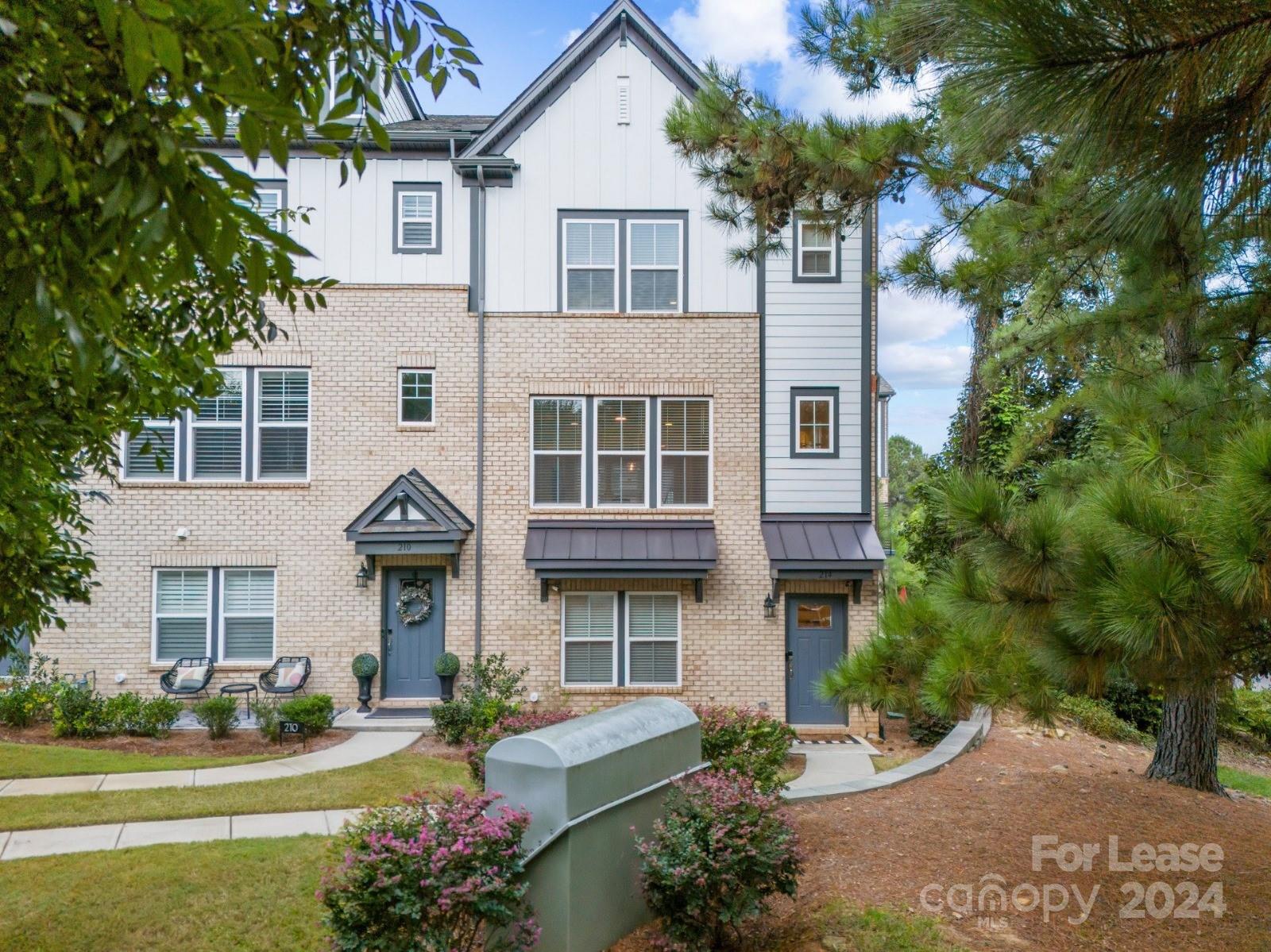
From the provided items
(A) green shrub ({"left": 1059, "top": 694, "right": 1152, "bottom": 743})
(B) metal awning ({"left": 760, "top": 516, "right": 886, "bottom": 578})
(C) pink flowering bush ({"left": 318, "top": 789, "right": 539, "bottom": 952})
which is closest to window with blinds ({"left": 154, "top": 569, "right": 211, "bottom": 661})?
(B) metal awning ({"left": 760, "top": 516, "right": 886, "bottom": 578})

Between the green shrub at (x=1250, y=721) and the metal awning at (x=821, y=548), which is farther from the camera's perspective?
the green shrub at (x=1250, y=721)

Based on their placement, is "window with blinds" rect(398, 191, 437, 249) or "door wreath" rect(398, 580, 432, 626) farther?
"window with blinds" rect(398, 191, 437, 249)

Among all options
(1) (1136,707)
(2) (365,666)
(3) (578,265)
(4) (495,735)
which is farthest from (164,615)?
(1) (1136,707)

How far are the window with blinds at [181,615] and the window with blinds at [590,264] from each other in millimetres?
7511

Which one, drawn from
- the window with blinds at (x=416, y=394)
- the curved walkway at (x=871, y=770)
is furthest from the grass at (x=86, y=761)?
the curved walkway at (x=871, y=770)

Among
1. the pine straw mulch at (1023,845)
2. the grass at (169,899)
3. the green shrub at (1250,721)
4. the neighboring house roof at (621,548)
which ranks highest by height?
the neighboring house roof at (621,548)

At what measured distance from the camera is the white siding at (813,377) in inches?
563

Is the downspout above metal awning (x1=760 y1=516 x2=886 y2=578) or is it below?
above

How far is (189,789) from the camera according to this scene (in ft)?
29.8

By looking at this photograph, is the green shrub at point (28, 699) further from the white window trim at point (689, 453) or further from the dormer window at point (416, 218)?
the white window trim at point (689, 453)

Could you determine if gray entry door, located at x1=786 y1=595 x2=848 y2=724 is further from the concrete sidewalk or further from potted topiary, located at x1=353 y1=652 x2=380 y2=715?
the concrete sidewalk

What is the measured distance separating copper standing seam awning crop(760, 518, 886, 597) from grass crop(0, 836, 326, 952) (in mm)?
8338

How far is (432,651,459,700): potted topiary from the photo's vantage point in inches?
539

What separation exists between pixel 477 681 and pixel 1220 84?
12065 mm
